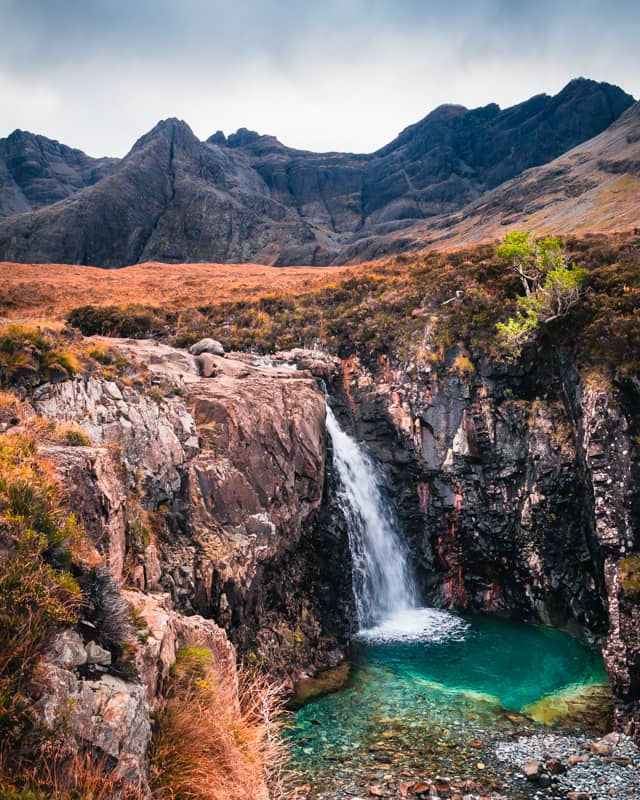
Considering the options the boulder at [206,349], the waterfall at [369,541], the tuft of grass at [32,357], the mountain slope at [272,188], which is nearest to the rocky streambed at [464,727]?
the waterfall at [369,541]

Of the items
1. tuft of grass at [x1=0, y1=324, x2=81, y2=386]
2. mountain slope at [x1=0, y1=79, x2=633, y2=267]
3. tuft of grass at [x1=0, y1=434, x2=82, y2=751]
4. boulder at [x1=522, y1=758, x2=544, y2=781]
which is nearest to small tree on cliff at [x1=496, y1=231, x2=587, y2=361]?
boulder at [x1=522, y1=758, x2=544, y2=781]

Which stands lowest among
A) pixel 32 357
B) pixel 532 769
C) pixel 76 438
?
pixel 532 769

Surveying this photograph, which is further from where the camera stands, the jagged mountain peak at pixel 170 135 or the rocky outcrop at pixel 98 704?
the jagged mountain peak at pixel 170 135

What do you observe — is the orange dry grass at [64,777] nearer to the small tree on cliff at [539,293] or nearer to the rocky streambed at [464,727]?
the rocky streambed at [464,727]

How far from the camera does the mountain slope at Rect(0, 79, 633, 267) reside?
95125 millimetres

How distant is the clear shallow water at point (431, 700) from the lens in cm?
1158

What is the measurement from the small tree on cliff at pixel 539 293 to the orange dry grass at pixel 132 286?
18.7 meters

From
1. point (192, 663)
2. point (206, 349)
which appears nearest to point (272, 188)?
point (206, 349)

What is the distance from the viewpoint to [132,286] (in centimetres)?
4788

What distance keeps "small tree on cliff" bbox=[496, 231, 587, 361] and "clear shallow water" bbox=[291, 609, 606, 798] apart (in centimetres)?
1271

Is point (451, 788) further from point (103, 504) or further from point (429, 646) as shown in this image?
point (103, 504)

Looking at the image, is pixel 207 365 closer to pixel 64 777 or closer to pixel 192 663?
pixel 192 663

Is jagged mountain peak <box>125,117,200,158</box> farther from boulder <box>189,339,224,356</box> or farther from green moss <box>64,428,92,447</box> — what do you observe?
green moss <box>64,428,92,447</box>

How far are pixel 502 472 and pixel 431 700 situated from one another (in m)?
11.7
